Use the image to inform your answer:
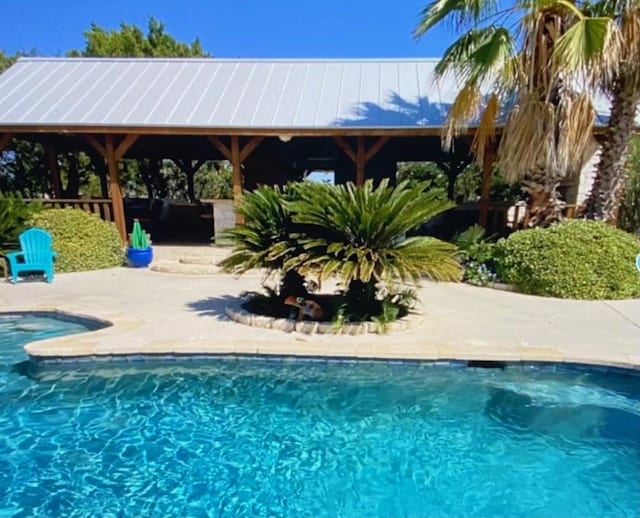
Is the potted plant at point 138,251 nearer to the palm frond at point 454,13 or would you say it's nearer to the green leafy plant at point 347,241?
the green leafy plant at point 347,241

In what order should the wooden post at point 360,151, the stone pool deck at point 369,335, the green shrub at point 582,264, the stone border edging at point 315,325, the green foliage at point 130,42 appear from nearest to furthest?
1. the stone pool deck at point 369,335
2. the stone border edging at point 315,325
3. the green shrub at point 582,264
4. the wooden post at point 360,151
5. the green foliage at point 130,42

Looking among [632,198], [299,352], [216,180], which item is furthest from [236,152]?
[216,180]

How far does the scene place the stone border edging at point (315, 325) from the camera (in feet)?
17.3

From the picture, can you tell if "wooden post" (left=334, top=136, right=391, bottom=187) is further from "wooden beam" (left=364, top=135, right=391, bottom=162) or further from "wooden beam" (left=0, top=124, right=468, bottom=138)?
"wooden beam" (left=0, top=124, right=468, bottom=138)

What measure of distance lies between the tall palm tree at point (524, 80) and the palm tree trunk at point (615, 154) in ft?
2.16

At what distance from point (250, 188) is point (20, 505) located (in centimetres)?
1462

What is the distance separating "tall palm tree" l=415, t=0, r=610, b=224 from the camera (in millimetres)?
7113

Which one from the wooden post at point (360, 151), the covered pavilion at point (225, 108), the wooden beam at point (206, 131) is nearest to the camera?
the wooden beam at point (206, 131)

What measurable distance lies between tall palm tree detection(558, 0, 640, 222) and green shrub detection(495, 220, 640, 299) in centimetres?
132

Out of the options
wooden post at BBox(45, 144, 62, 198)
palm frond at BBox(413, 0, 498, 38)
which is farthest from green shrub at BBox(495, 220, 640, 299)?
wooden post at BBox(45, 144, 62, 198)

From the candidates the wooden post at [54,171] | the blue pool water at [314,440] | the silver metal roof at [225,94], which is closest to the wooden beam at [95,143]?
the silver metal roof at [225,94]

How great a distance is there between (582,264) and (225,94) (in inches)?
355

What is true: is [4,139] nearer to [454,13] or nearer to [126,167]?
[454,13]

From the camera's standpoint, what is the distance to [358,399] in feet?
13.9
